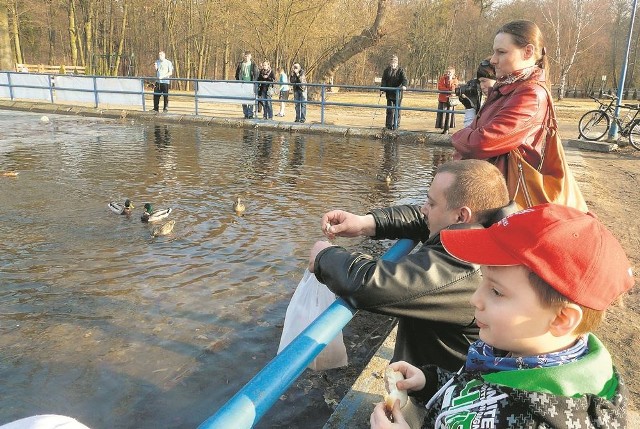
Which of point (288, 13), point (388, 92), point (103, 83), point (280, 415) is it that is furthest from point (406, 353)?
point (288, 13)

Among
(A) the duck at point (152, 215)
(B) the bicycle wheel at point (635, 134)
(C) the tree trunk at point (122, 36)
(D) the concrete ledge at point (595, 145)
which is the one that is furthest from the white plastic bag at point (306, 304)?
(C) the tree trunk at point (122, 36)

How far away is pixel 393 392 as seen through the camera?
5.01 feet

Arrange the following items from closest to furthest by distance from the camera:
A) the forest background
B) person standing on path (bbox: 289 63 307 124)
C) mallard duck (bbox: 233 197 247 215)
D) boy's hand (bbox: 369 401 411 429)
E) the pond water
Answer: boy's hand (bbox: 369 401 411 429) → the pond water → mallard duck (bbox: 233 197 247 215) → person standing on path (bbox: 289 63 307 124) → the forest background

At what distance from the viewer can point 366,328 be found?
165 inches

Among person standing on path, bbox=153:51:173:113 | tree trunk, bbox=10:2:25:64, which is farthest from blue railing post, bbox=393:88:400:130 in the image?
tree trunk, bbox=10:2:25:64

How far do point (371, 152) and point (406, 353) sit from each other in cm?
1087

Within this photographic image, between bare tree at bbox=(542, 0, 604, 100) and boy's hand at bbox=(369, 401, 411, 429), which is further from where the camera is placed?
bare tree at bbox=(542, 0, 604, 100)

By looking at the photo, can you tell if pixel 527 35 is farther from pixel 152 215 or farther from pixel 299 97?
pixel 299 97

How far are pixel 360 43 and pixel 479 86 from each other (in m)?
23.2

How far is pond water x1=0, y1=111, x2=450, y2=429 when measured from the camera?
3.40 metres

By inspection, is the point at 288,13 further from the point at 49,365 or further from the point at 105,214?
the point at 49,365

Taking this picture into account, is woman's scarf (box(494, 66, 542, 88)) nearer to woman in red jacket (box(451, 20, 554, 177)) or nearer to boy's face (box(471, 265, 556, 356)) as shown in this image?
woman in red jacket (box(451, 20, 554, 177))

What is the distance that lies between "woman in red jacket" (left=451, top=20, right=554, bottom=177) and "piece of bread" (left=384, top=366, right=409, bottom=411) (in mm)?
1433

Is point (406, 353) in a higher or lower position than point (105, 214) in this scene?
higher
